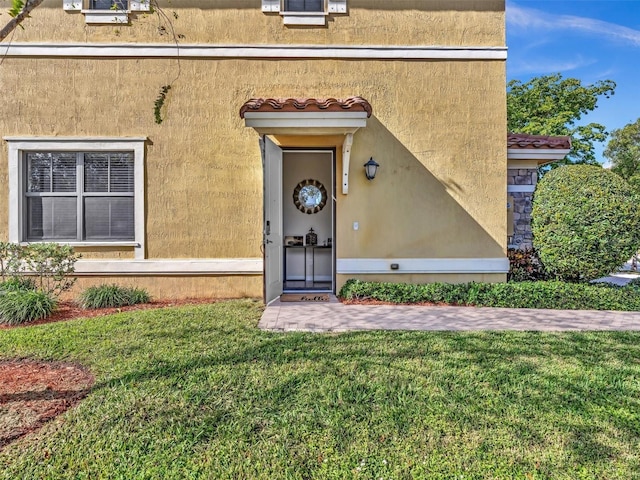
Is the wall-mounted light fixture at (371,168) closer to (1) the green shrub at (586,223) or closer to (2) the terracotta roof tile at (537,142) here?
(2) the terracotta roof tile at (537,142)

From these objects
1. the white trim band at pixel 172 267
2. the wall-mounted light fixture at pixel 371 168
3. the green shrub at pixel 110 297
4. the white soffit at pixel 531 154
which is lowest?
the green shrub at pixel 110 297

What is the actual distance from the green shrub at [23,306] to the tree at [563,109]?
86.7 ft

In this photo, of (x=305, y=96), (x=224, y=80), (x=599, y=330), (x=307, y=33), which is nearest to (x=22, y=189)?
(x=224, y=80)

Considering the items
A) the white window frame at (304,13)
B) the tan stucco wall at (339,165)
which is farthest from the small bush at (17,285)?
the white window frame at (304,13)

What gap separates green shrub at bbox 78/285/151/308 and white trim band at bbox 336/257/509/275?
3.90 meters

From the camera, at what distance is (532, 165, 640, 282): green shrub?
6590 millimetres

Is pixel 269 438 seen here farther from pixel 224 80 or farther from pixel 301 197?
pixel 301 197

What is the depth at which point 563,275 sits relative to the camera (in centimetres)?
716

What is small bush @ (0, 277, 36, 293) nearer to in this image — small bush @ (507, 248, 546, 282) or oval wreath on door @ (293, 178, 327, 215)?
oval wreath on door @ (293, 178, 327, 215)

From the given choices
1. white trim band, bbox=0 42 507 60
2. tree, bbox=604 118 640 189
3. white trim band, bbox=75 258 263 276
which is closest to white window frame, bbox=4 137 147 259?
white trim band, bbox=75 258 263 276

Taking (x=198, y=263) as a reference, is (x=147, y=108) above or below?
above

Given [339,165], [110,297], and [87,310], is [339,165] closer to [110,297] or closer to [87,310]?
[110,297]

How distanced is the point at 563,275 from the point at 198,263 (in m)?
7.29

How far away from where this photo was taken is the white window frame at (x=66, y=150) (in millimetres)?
6988
